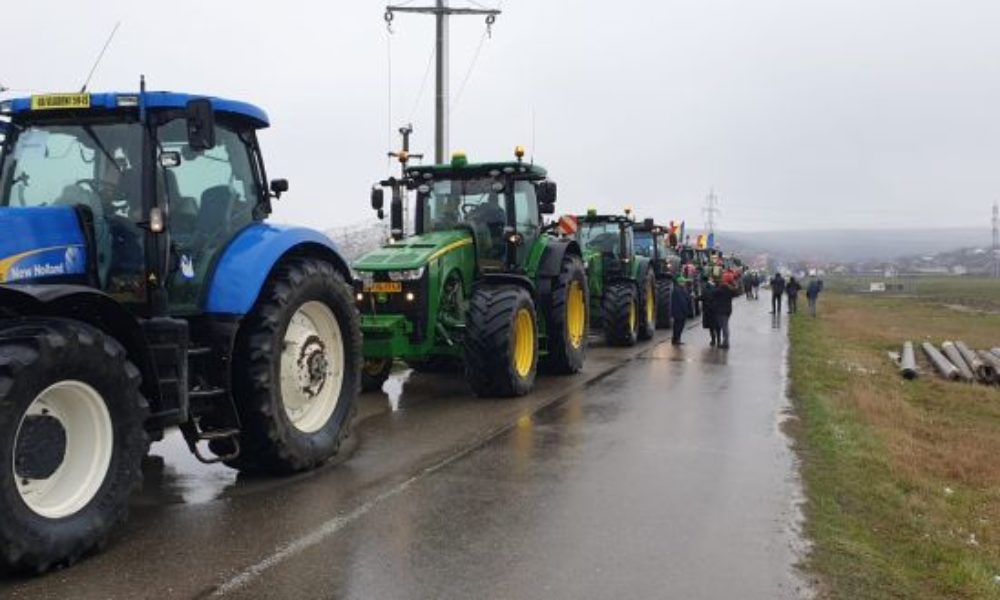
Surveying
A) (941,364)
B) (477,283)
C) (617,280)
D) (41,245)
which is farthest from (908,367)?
(41,245)

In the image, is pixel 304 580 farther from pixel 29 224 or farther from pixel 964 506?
pixel 964 506

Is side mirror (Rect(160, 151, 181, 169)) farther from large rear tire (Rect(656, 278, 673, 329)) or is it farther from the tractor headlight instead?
large rear tire (Rect(656, 278, 673, 329))

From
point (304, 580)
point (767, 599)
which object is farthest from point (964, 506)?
point (304, 580)

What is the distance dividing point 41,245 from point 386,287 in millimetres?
4955

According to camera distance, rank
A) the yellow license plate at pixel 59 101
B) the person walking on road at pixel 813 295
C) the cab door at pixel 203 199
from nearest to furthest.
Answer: the yellow license plate at pixel 59 101 < the cab door at pixel 203 199 < the person walking on road at pixel 813 295

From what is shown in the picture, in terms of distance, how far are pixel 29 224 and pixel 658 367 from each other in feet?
32.6

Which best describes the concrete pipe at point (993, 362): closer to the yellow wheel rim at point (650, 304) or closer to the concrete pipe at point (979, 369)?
the concrete pipe at point (979, 369)

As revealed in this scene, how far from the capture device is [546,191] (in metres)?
11.8

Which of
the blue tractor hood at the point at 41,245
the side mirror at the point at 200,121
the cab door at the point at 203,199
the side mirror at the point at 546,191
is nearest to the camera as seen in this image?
the blue tractor hood at the point at 41,245

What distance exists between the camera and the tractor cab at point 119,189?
534 cm


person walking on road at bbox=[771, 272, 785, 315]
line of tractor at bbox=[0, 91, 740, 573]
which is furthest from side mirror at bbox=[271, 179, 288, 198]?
person walking on road at bbox=[771, 272, 785, 315]

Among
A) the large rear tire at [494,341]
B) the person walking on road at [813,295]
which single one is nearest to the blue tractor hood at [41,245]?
the large rear tire at [494,341]

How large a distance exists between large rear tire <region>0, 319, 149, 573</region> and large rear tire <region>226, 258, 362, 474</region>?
1154mm

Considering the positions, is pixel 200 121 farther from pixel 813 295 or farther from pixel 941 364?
pixel 813 295
